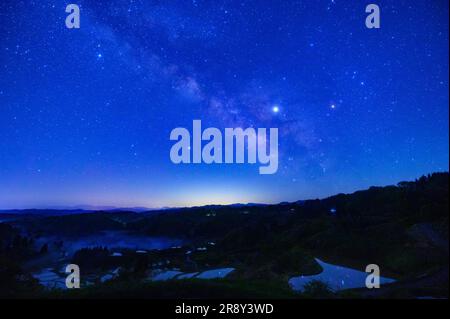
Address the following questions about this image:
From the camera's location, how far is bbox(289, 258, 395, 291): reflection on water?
37.2 feet

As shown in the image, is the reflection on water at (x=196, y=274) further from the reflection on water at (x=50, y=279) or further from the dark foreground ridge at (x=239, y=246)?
the reflection on water at (x=50, y=279)

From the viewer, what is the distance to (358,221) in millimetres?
18328

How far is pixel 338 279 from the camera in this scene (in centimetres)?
1218

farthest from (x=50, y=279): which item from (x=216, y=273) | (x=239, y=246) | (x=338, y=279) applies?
(x=338, y=279)

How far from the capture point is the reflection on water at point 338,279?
1134cm

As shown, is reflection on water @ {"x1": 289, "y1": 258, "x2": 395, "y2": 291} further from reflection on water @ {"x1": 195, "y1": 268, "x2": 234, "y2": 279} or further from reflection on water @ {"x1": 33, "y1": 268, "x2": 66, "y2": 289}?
reflection on water @ {"x1": 33, "y1": 268, "x2": 66, "y2": 289}

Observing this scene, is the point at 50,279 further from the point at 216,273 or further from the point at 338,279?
the point at 338,279

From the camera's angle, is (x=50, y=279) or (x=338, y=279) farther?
(x=50, y=279)

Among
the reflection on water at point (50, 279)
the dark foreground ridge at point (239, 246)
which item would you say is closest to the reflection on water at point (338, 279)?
the dark foreground ridge at point (239, 246)

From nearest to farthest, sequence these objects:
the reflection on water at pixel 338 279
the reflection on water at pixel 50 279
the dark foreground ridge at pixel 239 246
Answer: the dark foreground ridge at pixel 239 246 → the reflection on water at pixel 338 279 → the reflection on water at pixel 50 279
